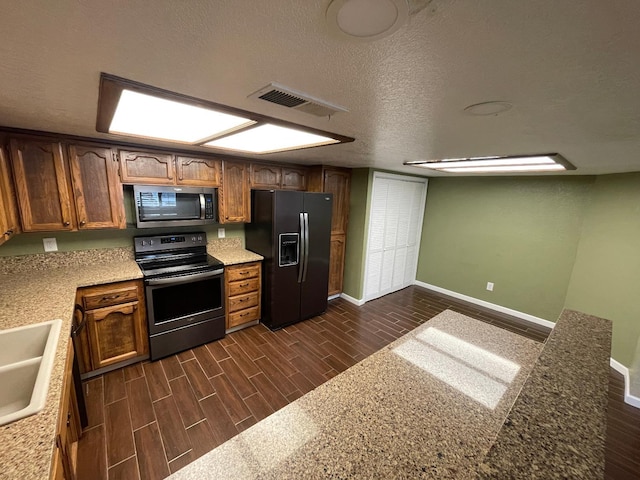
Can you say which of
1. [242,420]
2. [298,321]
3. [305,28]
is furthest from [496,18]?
[298,321]

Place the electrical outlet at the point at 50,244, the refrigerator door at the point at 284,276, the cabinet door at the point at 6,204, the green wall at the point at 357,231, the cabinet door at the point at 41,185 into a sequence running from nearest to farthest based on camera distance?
the cabinet door at the point at 6,204
the cabinet door at the point at 41,185
the electrical outlet at the point at 50,244
the refrigerator door at the point at 284,276
the green wall at the point at 357,231

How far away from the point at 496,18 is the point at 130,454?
2735mm

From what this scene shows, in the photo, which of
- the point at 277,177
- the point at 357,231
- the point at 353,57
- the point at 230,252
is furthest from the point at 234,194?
the point at 353,57

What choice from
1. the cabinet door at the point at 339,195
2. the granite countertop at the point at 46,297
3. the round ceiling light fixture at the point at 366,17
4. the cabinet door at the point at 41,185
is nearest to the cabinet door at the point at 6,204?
the cabinet door at the point at 41,185

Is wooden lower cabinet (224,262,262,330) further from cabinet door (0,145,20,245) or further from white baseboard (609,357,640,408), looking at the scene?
white baseboard (609,357,640,408)

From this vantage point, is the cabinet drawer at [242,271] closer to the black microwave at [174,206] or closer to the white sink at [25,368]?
the black microwave at [174,206]

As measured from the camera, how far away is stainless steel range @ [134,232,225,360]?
8.01 ft

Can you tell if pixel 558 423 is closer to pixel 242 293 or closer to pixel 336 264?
pixel 242 293

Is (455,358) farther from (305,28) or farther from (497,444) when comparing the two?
(305,28)

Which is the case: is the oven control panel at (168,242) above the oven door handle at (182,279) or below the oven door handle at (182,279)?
above

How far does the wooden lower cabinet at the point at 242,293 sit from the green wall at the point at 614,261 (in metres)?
4.00

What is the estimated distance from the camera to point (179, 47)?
2.31 feet

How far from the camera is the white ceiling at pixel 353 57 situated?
→ 534mm

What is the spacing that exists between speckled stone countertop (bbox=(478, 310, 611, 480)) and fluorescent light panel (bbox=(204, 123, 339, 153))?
1.61 metres
